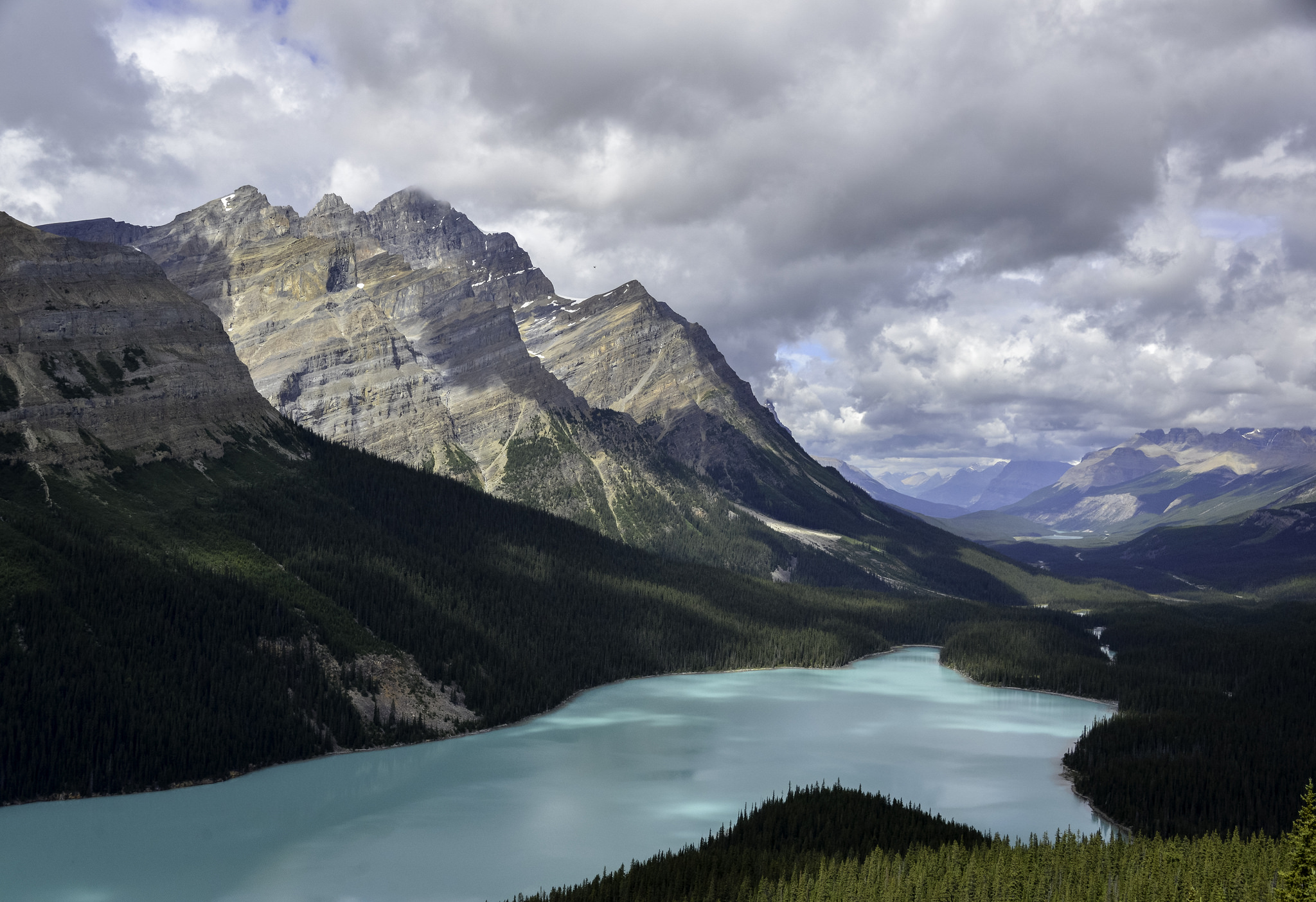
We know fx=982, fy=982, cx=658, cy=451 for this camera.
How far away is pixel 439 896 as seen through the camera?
72188mm

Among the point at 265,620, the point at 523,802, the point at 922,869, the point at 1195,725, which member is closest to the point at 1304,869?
the point at 922,869

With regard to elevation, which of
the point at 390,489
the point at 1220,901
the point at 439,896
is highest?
the point at 390,489

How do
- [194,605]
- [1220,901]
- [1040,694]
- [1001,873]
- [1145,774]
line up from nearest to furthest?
[1220,901]
[1001,873]
[1145,774]
[194,605]
[1040,694]

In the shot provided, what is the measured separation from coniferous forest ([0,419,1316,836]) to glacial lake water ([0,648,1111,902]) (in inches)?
198

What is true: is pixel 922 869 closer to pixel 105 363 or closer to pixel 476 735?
pixel 476 735

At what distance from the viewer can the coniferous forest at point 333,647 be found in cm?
9581

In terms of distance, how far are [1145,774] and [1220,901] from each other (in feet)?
211

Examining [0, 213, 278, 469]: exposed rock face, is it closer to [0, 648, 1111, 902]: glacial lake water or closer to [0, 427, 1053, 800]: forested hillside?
[0, 427, 1053, 800]: forested hillside

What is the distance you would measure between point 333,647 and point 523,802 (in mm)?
38498

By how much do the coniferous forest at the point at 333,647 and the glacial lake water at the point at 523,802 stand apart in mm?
5020

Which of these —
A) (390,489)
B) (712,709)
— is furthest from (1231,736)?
(390,489)

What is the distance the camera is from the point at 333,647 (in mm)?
123250

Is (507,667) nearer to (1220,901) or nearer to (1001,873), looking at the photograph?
(1001,873)

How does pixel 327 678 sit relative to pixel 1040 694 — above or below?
above
